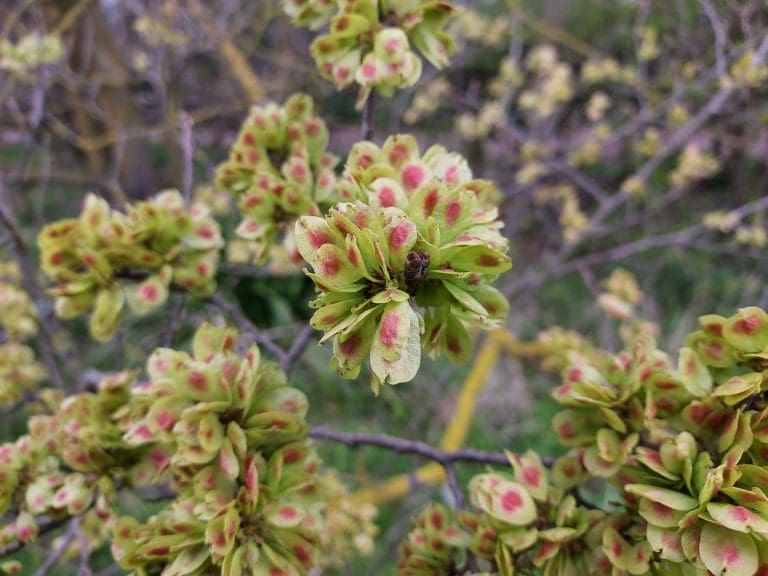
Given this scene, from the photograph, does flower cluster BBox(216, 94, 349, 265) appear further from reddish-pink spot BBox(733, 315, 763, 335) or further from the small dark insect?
reddish-pink spot BBox(733, 315, 763, 335)

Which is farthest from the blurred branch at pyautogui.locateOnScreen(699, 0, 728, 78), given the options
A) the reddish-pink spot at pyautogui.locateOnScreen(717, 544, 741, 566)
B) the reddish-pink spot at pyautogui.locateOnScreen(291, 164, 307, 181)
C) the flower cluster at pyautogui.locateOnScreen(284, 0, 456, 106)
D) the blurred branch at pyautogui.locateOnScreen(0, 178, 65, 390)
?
the blurred branch at pyautogui.locateOnScreen(0, 178, 65, 390)

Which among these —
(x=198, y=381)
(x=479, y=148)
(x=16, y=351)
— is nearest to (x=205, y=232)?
(x=198, y=381)

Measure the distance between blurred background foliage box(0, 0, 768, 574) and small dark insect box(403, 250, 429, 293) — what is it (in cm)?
82

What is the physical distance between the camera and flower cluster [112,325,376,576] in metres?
0.57

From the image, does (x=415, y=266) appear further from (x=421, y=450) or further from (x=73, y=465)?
(x=73, y=465)

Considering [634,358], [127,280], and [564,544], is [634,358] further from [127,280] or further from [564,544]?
[127,280]

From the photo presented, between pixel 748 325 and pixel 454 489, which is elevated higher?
pixel 748 325

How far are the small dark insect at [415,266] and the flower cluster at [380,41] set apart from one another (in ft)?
0.91

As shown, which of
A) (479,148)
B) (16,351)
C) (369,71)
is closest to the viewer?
(369,71)

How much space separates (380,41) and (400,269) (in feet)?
1.06

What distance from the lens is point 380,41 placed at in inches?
26.2

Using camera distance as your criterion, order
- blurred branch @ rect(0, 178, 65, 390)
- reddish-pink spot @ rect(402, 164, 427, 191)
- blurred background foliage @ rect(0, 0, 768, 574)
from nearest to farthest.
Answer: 1. reddish-pink spot @ rect(402, 164, 427, 191)
2. blurred branch @ rect(0, 178, 65, 390)
3. blurred background foliage @ rect(0, 0, 768, 574)

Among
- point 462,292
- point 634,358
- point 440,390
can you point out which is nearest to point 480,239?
point 462,292

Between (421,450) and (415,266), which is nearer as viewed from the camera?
(415,266)
